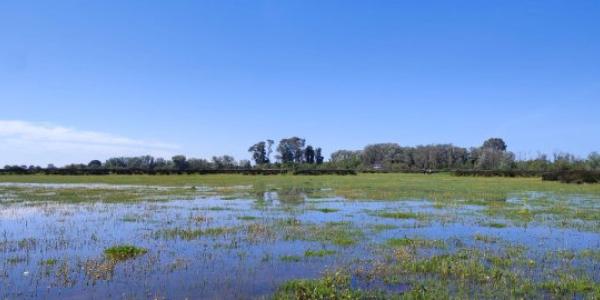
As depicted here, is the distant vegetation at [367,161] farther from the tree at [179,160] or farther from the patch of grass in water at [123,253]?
the patch of grass in water at [123,253]

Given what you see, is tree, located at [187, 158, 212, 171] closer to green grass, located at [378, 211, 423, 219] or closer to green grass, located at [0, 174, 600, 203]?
green grass, located at [0, 174, 600, 203]

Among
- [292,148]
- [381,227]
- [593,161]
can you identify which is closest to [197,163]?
[292,148]

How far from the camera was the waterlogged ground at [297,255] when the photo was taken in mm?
10148

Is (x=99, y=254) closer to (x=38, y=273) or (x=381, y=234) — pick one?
(x=38, y=273)

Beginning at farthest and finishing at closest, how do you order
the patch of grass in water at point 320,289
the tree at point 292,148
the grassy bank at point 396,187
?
the tree at point 292,148 < the grassy bank at point 396,187 < the patch of grass in water at point 320,289

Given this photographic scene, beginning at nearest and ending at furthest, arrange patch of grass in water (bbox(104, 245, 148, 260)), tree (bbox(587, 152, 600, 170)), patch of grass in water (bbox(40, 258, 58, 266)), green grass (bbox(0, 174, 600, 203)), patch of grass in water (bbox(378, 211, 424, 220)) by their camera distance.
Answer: patch of grass in water (bbox(40, 258, 58, 266)) < patch of grass in water (bbox(104, 245, 148, 260)) < patch of grass in water (bbox(378, 211, 424, 220)) < green grass (bbox(0, 174, 600, 203)) < tree (bbox(587, 152, 600, 170))

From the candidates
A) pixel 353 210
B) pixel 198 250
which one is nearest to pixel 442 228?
pixel 353 210

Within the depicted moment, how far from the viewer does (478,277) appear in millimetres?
11039

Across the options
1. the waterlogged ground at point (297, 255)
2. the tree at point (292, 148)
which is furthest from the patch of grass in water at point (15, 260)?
the tree at point (292, 148)

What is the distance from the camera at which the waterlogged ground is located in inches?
400

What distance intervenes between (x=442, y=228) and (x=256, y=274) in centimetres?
1070

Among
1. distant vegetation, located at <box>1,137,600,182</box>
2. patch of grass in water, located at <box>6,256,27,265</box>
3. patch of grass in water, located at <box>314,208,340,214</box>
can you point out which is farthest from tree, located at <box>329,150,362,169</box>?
patch of grass in water, located at <box>6,256,27,265</box>

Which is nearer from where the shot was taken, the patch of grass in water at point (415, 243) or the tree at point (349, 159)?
the patch of grass in water at point (415, 243)

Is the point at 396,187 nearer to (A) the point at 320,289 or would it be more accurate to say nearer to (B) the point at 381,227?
(B) the point at 381,227
